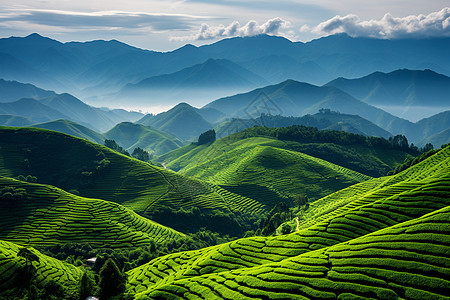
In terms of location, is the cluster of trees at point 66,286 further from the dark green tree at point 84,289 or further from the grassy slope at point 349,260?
the grassy slope at point 349,260

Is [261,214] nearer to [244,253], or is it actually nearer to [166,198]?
[166,198]

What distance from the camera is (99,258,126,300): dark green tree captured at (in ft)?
198

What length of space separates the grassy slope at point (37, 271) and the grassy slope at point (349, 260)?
58.7 feet

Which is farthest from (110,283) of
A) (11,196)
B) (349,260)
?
(11,196)

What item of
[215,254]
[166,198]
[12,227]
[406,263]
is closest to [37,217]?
[12,227]

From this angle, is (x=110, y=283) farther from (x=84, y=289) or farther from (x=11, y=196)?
(x=11, y=196)

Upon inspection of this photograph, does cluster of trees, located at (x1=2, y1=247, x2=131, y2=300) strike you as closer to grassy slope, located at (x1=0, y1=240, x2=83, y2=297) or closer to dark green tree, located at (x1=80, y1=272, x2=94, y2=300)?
dark green tree, located at (x1=80, y1=272, x2=94, y2=300)

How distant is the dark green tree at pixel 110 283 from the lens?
6028cm

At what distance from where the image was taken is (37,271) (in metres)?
73.2

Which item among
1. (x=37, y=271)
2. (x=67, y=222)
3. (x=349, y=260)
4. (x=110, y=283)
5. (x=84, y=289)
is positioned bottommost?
(x=67, y=222)

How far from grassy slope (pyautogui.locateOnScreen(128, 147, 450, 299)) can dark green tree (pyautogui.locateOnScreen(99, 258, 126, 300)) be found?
23.2 feet

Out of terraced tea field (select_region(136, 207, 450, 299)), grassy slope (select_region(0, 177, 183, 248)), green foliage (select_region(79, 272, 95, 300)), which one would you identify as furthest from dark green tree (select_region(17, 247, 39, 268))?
terraced tea field (select_region(136, 207, 450, 299))

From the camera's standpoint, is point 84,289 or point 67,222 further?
point 67,222

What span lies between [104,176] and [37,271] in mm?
103505
